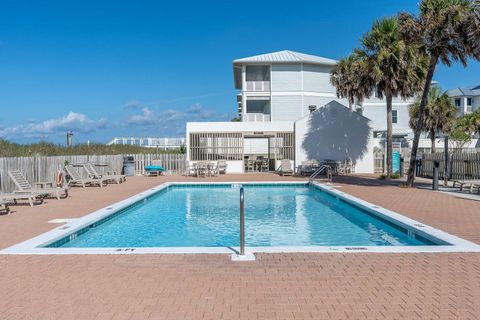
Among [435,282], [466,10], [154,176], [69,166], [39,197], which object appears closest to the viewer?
[435,282]

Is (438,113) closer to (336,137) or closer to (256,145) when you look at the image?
(336,137)

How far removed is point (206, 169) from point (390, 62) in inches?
434

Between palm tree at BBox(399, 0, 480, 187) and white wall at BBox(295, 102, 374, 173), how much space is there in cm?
882

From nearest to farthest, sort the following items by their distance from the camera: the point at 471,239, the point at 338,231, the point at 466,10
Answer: the point at 471,239
the point at 338,231
the point at 466,10

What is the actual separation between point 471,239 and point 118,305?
5746 millimetres

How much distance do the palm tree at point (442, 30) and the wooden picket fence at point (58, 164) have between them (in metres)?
14.4

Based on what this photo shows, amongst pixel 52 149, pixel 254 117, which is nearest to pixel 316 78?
pixel 254 117

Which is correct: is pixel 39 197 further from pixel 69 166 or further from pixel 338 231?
pixel 338 231

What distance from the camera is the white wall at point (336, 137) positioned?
936 inches

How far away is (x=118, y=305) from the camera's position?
3.96 m

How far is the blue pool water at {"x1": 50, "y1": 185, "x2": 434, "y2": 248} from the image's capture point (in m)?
7.91

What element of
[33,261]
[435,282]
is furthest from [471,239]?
[33,261]

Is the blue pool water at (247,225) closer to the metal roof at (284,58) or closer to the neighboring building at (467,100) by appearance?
the metal roof at (284,58)

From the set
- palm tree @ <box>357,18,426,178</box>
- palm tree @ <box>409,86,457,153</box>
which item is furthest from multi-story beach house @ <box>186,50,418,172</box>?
palm tree @ <box>409,86,457,153</box>
